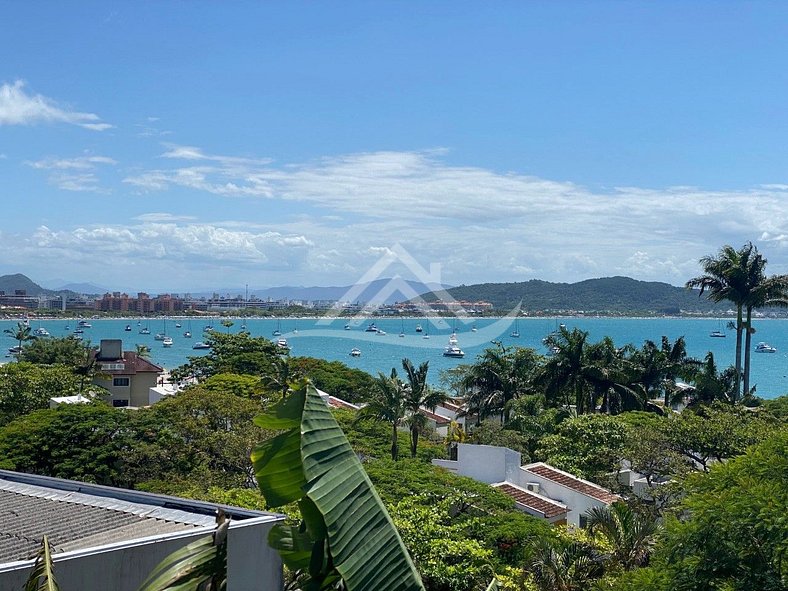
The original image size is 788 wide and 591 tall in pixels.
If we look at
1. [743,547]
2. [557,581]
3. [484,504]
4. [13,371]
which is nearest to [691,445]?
[484,504]

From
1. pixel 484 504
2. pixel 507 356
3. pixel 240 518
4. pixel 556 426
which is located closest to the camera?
pixel 240 518

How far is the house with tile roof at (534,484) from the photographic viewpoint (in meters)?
21.8

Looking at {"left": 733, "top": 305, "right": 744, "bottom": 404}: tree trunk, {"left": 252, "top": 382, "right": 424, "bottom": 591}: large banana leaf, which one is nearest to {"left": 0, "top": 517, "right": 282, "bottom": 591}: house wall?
{"left": 252, "top": 382, "right": 424, "bottom": 591}: large banana leaf

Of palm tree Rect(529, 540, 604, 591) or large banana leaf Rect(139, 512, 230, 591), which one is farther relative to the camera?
palm tree Rect(529, 540, 604, 591)

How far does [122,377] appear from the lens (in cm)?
A: 4625

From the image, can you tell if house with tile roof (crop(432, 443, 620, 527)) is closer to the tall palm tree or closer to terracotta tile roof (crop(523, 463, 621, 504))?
terracotta tile roof (crop(523, 463, 621, 504))

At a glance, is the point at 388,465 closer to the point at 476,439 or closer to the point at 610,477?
the point at 610,477

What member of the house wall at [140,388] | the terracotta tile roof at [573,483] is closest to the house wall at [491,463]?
the terracotta tile roof at [573,483]

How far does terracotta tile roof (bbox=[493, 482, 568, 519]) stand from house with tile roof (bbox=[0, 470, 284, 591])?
14.0 m

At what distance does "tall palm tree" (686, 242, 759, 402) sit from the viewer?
1639 inches

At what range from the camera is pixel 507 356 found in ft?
149

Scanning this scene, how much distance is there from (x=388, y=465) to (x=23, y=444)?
1140 cm

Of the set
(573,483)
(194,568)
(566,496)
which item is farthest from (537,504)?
(194,568)

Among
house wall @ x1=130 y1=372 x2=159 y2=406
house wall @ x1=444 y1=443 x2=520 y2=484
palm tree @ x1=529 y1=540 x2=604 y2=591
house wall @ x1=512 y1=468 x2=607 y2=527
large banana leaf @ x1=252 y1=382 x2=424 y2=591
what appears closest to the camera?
large banana leaf @ x1=252 y1=382 x2=424 y2=591
